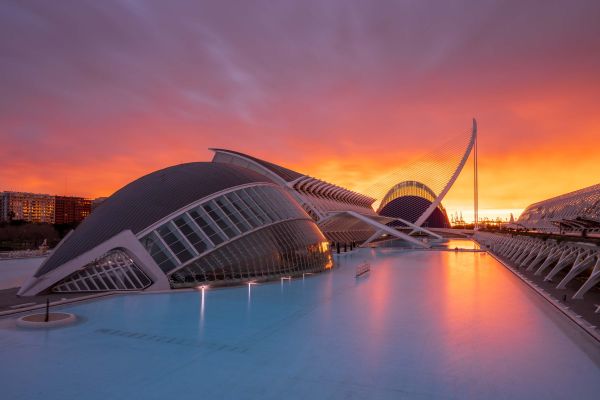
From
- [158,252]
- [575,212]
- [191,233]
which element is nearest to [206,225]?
[191,233]

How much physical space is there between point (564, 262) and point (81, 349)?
2420 cm

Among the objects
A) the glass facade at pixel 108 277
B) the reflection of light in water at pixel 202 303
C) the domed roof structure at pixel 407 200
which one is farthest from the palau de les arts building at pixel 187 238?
the domed roof structure at pixel 407 200

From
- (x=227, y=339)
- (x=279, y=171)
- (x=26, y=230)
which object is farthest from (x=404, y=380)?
(x=26, y=230)

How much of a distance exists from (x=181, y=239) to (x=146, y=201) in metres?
3.74

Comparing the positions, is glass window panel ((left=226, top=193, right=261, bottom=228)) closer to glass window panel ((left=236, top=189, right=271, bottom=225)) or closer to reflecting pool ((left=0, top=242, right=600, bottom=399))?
glass window panel ((left=236, top=189, right=271, bottom=225))

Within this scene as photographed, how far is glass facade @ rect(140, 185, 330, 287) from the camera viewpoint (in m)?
21.5

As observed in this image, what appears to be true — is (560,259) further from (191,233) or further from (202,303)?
(191,233)

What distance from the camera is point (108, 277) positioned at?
67.7 feet

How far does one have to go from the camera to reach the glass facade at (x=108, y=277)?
66.6 feet

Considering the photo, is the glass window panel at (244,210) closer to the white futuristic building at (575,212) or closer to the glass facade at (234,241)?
the glass facade at (234,241)

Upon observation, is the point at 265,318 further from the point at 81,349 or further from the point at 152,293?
the point at 152,293

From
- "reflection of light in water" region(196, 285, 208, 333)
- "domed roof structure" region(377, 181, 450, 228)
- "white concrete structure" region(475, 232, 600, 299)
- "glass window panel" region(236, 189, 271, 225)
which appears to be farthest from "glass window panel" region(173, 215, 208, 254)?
"domed roof structure" region(377, 181, 450, 228)

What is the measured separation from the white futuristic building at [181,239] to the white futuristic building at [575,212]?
48261 mm

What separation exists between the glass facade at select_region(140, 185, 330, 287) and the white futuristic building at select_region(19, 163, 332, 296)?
50 millimetres
